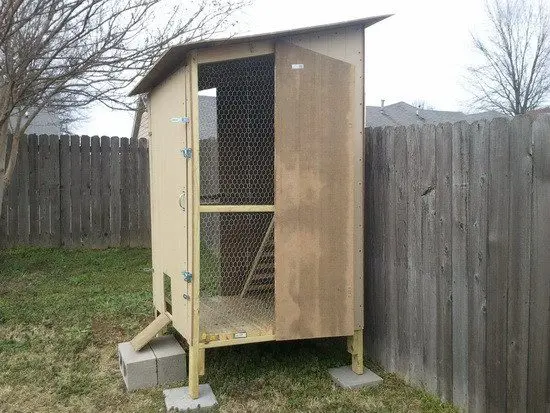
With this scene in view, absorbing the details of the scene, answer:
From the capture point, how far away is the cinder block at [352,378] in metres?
3.93

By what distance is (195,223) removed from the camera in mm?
3729

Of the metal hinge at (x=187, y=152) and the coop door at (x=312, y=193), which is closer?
the metal hinge at (x=187, y=152)

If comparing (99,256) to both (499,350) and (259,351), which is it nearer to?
(259,351)

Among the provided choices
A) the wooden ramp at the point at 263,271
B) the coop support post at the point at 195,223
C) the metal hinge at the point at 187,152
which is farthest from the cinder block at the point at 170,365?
the metal hinge at the point at 187,152

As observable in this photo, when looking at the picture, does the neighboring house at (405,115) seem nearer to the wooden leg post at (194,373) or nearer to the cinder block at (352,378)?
the cinder block at (352,378)

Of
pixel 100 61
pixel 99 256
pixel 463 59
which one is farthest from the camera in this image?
pixel 463 59

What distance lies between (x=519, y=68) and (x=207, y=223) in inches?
964

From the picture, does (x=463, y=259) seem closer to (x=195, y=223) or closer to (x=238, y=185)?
(x=195, y=223)

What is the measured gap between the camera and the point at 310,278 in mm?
3945

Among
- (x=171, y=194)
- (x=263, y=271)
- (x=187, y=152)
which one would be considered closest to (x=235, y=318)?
(x=263, y=271)

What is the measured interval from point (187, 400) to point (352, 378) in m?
1.21

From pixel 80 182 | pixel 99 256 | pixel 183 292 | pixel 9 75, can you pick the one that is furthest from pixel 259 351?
pixel 80 182

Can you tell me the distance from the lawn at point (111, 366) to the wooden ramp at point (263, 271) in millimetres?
528

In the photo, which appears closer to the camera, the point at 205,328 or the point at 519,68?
the point at 205,328
